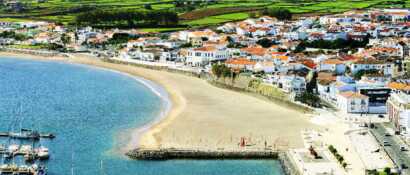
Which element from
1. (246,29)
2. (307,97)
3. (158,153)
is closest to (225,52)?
(246,29)

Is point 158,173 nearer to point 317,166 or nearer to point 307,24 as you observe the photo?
point 317,166

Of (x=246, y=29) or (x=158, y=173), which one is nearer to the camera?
(x=158, y=173)

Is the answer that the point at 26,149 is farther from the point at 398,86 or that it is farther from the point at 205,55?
the point at 205,55

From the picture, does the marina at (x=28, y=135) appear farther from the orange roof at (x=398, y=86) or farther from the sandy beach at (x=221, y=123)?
the orange roof at (x=398, y=86)

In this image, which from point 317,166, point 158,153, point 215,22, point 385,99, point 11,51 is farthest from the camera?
point 215,22

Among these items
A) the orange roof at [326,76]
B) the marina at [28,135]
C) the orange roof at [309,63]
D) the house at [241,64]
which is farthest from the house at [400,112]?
the house at [241,64]

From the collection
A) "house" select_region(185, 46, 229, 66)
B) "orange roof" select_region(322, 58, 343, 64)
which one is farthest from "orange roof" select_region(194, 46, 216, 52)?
"orange roof" select_region(322, 58, 343, 64)
